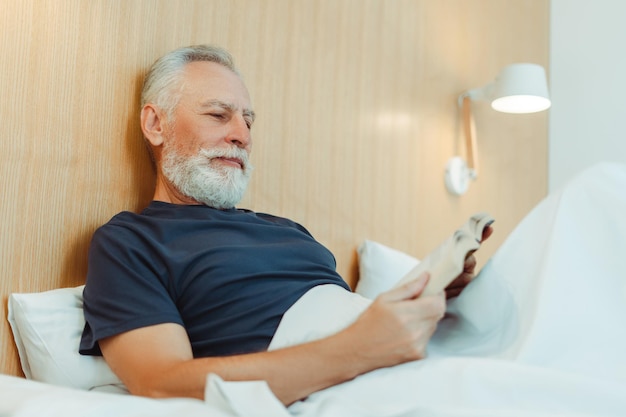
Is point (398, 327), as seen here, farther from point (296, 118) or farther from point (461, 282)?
point (296, 118)

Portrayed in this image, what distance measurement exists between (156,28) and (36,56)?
0.30m

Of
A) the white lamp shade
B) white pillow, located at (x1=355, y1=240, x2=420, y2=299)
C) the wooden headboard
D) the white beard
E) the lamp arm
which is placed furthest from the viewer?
the lamp arm

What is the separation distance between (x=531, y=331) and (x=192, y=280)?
550mm

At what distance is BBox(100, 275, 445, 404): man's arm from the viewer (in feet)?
3.10

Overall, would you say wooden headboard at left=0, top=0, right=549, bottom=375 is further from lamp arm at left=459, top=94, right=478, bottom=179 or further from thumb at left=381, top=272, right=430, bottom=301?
thumb at left=381, top=272, right=430, bottom=301

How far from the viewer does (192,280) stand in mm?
1188

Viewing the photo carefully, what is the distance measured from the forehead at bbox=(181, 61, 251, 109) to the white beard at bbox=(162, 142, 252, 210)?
0.10 meters

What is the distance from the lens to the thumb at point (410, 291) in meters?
0.97

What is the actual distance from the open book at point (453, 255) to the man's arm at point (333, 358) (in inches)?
0.7

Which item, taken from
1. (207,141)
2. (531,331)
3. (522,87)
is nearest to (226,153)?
(207,141)

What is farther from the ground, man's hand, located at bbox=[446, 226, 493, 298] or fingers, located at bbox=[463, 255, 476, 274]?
fingers, located at bbox=[463, 255, 476, 274]

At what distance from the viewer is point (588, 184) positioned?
1.05m

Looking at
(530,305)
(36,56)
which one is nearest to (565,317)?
(530,305)

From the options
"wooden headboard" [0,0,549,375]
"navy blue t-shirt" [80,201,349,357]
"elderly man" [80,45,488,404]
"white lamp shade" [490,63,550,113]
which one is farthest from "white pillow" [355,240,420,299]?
"white lamp shade" [490,63,550,113]
